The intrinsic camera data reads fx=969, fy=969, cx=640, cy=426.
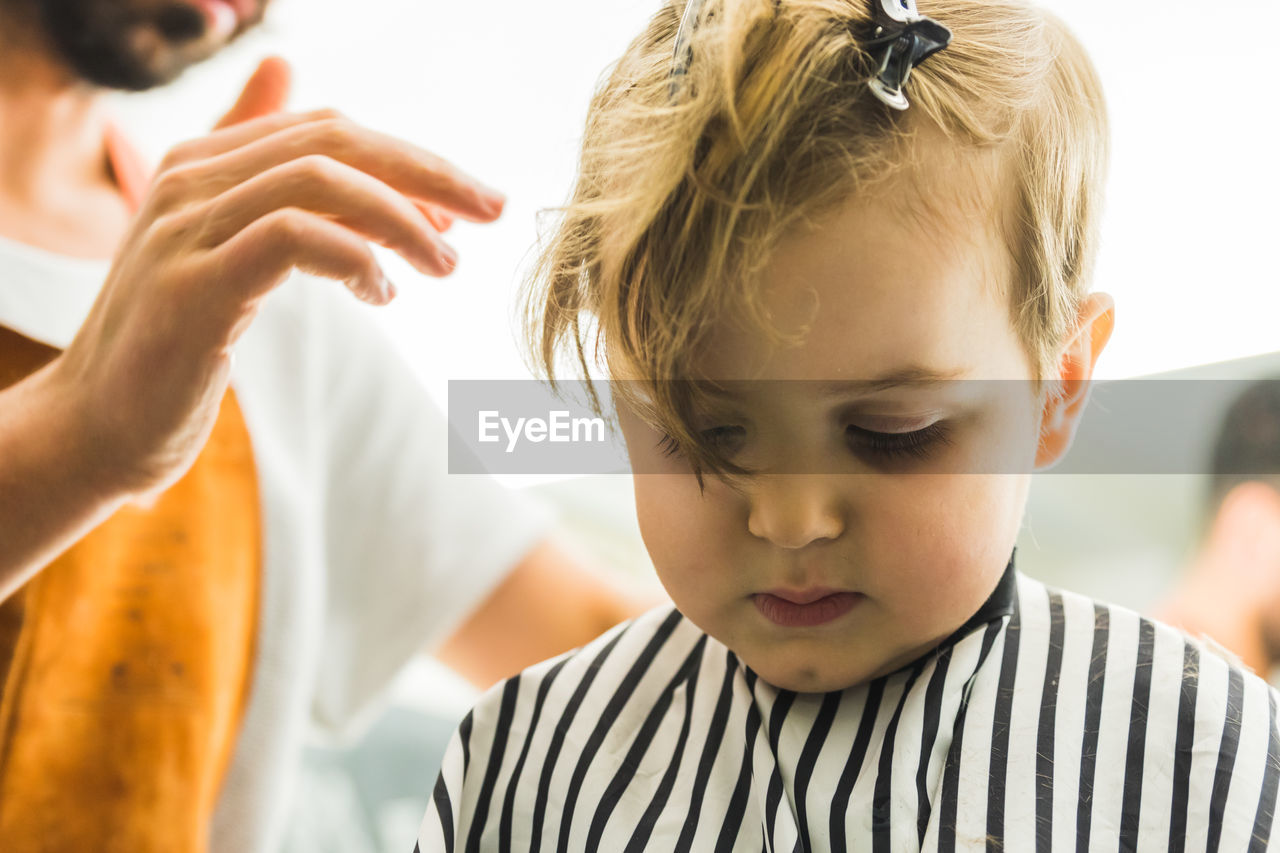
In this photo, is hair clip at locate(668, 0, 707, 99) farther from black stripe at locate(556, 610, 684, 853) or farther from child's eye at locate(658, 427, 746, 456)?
→ black stripe at locate(556, 610, 684, 853)

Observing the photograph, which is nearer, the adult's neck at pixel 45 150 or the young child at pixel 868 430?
the young child at pixel 868 430

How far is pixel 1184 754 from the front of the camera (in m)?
0.43

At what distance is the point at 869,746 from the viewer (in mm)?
473

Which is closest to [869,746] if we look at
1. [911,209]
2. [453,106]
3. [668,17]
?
[911,209]

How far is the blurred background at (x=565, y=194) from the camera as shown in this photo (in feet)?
2.12

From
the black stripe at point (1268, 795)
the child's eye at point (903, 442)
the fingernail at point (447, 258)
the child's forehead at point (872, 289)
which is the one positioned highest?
the fingernail at point (447, 258)

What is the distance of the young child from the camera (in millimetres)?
382

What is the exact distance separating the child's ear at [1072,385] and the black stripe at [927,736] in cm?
11

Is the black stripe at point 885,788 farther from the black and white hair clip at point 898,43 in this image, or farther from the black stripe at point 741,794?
the black and white hair clip at point 898,43

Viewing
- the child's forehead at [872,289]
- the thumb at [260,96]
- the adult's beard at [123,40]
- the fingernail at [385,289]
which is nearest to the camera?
the child's forehead at [872,289]

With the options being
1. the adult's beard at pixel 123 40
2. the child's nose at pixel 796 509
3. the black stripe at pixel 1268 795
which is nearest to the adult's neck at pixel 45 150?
the adult's beard at pixel 123 40

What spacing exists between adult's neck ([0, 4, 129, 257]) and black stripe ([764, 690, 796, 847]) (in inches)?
23.1

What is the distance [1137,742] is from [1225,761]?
0.11 ft

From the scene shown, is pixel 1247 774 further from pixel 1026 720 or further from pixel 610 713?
pixel 610 713
